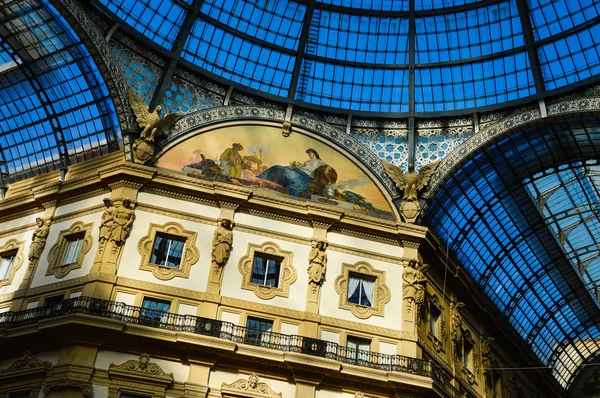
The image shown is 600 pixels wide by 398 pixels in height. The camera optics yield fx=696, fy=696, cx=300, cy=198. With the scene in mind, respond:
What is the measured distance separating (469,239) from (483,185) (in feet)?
13.8

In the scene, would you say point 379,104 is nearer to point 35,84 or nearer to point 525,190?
point 525,190

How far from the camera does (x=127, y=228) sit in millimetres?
33125

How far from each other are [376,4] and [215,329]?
22.2 m

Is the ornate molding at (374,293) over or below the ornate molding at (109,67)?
below

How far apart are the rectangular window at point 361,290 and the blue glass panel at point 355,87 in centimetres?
1137

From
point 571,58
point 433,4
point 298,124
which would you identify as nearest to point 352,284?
point 298,124

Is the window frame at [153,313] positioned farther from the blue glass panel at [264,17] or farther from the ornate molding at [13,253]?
the blue glass panel at [264,17]

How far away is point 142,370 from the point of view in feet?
97.7

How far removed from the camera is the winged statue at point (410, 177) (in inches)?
1509

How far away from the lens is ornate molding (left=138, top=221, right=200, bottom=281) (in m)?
32.6

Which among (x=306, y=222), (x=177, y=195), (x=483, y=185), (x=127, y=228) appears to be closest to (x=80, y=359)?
(x=127, y=228)

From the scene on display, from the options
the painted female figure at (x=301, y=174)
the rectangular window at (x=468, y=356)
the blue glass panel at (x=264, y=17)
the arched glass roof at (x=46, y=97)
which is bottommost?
the rectangular window at (x=468, y=356)

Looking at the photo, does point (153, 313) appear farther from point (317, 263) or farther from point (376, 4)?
point (376, 4)

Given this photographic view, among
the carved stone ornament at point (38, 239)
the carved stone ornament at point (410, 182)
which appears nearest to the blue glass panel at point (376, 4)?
the carved stone ornament at point (410, 182)
